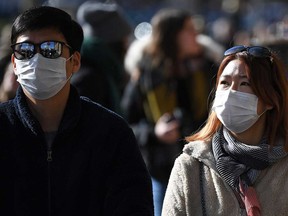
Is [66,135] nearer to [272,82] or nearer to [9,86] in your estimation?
[272,82]

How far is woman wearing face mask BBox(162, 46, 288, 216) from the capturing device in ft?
13.8

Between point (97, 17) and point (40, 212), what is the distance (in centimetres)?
336

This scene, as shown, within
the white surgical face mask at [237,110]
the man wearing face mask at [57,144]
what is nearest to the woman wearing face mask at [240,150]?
the white surgical face mask at [237,110]

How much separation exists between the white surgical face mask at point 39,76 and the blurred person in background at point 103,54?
70.8 inches

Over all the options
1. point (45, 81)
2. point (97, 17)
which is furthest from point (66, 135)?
point (97, 17)

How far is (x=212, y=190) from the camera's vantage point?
4242mm

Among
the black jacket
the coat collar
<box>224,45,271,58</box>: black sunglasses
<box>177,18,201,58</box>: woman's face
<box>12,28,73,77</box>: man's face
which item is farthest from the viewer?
<box>177,18,201,58</box>: woman's face

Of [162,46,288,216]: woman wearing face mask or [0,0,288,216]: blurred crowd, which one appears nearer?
[162,46,288,216]: woman wearing face mask

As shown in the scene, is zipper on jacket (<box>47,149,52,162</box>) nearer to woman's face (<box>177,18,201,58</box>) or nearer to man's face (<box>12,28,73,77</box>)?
man's face (<box>12,28,73,77</box>)

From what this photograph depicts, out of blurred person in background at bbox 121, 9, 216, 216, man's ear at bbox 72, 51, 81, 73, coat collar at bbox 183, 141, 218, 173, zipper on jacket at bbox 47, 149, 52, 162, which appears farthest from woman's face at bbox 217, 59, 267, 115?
blurred person in background at bbox 121, 9, 216, 216

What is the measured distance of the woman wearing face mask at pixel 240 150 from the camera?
13.8 ft

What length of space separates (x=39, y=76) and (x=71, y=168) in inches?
17.1

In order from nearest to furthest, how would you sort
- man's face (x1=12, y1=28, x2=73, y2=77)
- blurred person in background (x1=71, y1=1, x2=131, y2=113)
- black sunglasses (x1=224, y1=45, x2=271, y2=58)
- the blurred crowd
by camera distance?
man's face (x1=12, y1=28, x2=73, y2=77) → black sunglasses (x1=224, y1=45, x2=271, y2=58) → blurred person in background (x1=71, y1=1, x2=131, y2=113) → the blurred crowd

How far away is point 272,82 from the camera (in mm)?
4406
